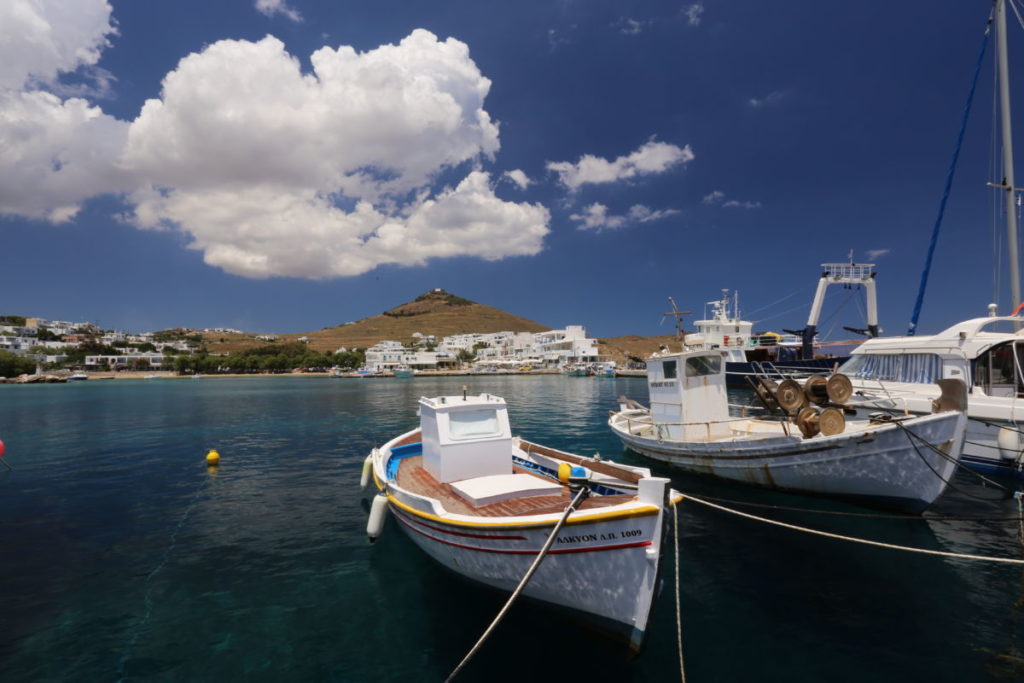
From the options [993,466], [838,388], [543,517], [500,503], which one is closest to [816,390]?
[838,388]

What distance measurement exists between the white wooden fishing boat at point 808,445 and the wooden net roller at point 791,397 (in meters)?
0.25

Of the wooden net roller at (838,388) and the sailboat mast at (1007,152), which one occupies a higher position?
the sailboat mast at (1007,152)

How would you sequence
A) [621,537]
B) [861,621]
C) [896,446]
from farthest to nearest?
1. [896,446]
2. [861,621]
3. [621,537]

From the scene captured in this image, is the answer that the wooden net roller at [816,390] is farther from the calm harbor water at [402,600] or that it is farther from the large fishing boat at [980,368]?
the calm harbor water at [402,600]

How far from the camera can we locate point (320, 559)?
10805mm

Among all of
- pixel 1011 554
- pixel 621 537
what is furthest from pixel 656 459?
pixel 621 537

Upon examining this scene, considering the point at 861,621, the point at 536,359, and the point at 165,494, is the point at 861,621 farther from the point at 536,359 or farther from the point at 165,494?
the point at 536,359

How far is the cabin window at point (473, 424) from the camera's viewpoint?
10.9 m

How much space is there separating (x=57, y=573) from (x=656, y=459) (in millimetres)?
18745

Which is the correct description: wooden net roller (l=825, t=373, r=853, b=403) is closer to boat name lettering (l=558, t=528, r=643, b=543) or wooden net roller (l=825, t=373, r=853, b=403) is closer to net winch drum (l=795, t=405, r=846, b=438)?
net winch drum (l=795, t=405, r=846, b=438)

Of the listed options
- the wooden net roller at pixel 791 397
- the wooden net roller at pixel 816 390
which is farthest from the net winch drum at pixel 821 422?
the wooden net roller at pixel 816 390

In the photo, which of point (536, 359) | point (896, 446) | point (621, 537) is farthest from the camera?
point (536, 359)

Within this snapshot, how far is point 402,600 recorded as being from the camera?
892 centimetres

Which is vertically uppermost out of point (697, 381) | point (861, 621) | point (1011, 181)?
point (1011, 181)
